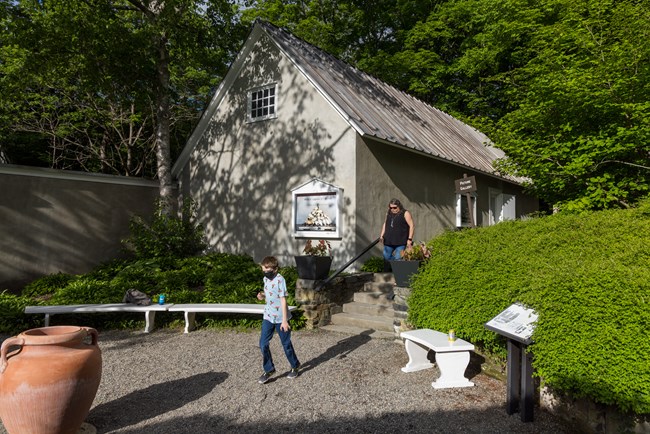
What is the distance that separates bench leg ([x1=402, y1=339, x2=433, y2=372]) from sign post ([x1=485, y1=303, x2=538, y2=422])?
1.25 metres

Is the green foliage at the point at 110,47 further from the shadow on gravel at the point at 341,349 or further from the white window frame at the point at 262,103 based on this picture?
the shadow on gravel at the point at 341,349

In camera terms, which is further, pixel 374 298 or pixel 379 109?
pixel 379 109

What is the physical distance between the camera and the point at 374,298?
7.76 metres

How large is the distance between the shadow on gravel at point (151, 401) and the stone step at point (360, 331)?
2.45m

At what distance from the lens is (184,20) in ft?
37.9

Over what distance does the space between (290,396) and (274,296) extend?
1.11 metres

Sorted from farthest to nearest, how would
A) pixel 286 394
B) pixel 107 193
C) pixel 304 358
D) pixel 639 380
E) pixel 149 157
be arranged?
pixel 149 157 → pixel 107 193 → pixel 304 358 → pixel 286 394 → pixel 639 380

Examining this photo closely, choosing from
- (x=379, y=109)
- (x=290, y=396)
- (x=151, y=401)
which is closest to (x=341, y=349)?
(x=290, y=396)

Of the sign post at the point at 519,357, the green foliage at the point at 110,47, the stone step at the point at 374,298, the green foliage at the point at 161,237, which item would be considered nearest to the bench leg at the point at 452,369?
the sign post at the point at 519,357

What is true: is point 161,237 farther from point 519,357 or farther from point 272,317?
point 519,357

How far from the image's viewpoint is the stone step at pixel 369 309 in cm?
736

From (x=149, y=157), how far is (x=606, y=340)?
64.5 feet

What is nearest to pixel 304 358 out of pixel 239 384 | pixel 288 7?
pixel 239 384

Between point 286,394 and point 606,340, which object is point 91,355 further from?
point 606,340
